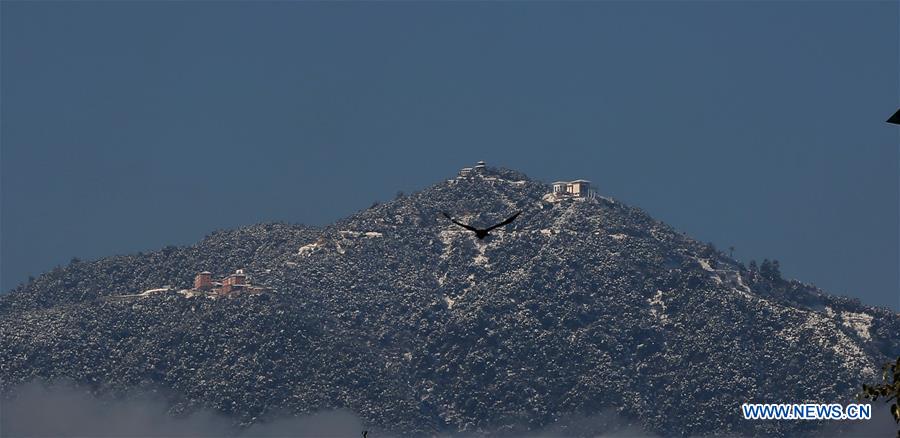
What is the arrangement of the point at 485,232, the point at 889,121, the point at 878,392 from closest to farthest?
the point at 889,121
the point at 878,392
the point at 485,232

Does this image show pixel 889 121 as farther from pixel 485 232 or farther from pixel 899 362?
pixel 485 232

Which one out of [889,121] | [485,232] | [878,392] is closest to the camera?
[889,121]

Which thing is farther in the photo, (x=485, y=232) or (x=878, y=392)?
(x=485, y=232)

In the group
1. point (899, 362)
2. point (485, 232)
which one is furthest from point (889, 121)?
point (485, 232)

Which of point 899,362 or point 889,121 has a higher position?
point 889,121

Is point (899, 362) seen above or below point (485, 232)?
below

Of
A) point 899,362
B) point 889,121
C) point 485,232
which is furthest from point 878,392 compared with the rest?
point 485,232

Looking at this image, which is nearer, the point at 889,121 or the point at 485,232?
the point at 889,121

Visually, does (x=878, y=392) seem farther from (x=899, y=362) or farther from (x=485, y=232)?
(x=485, y=232)

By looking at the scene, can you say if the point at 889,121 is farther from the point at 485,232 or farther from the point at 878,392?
the point at 485,232
